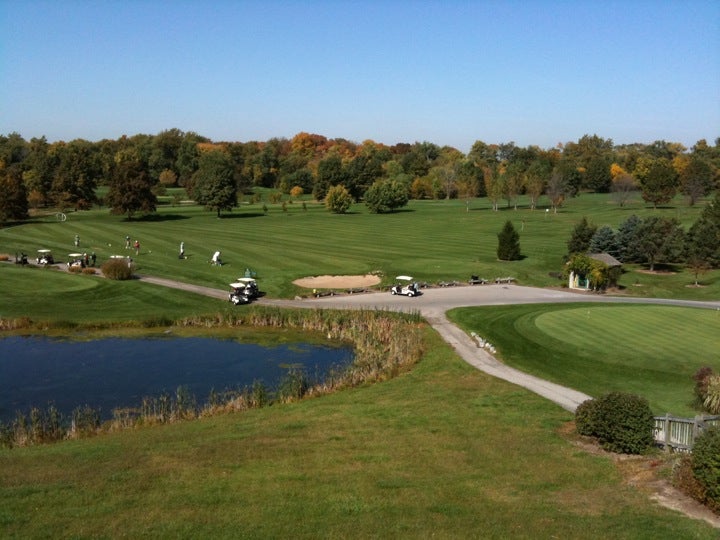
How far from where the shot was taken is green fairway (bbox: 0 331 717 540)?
1541 cm

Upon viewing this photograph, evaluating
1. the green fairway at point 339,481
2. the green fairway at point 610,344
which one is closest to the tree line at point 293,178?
the green fairway at point 610,344

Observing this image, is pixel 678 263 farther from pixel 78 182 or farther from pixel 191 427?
pixel 78 182

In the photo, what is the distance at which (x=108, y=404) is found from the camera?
30625 mm

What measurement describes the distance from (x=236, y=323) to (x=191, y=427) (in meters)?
22.2

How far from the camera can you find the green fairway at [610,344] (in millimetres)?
30500

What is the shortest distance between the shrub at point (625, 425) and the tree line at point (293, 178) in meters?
93.1

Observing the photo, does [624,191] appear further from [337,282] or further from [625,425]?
[625,425]

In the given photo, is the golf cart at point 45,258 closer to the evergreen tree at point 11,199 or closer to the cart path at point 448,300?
the cart path at point 448,300

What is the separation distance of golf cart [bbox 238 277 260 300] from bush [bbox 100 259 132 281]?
968 cm

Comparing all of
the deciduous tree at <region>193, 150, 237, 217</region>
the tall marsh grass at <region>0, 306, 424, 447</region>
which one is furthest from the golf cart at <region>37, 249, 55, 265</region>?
the deciduous tree at <region>193, 150, 237, 217</region>

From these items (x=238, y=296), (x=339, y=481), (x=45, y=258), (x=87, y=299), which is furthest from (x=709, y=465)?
(x=45, y=258)

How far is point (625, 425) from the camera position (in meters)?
21.0

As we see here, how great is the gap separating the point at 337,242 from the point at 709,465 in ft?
234

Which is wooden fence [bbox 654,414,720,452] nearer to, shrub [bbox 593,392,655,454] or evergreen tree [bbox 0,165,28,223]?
shrub [bbox 593,392,655,454]
